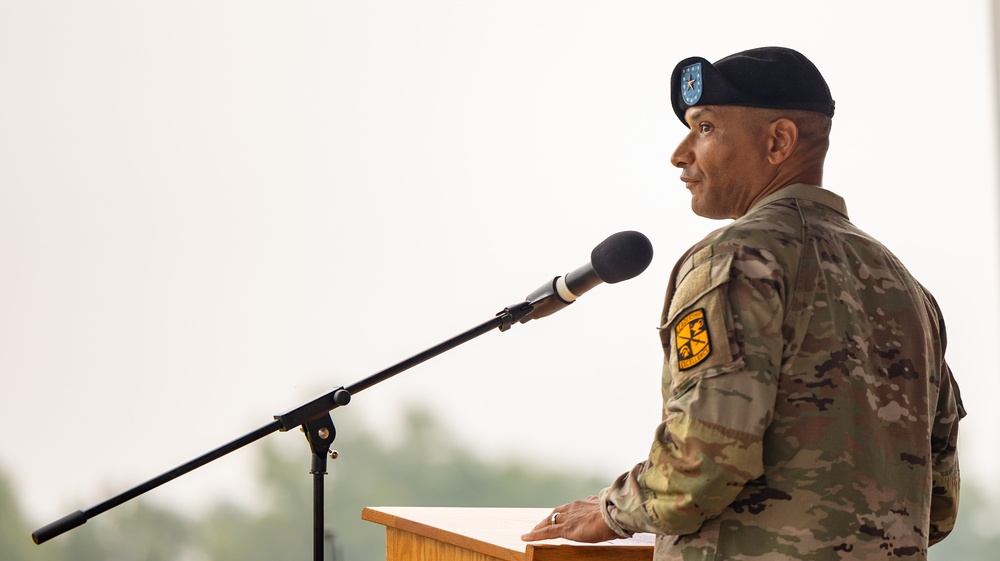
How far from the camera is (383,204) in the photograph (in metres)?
3.62

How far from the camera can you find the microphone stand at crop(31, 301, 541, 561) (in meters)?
1.44

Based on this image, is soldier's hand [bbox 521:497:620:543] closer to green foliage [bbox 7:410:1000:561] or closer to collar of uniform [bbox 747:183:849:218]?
collar of uniform [bbox 747:183:849:218]

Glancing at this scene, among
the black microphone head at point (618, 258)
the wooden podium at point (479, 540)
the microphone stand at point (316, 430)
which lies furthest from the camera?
the black microphone head at point (618, 258)

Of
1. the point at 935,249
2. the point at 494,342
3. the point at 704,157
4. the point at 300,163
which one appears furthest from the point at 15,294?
the point at 935,249

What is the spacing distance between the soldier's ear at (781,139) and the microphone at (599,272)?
0.25m

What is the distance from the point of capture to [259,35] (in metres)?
3.50

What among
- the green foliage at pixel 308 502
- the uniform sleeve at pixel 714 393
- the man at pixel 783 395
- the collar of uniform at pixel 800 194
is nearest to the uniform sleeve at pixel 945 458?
the man at pixel 783 395

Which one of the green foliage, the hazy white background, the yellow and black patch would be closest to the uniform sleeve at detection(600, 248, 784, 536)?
the yellow and black patch

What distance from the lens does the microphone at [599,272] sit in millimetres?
1550

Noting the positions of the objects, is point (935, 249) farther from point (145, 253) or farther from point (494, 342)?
point (145, 253)

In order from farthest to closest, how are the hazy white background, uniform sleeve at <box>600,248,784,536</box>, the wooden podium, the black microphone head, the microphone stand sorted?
the hazy white background < the black microphone head < the microphone stand < the wooden podium < uniform sleeve at <box>600,248,784,536</box>

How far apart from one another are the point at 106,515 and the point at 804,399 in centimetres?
264

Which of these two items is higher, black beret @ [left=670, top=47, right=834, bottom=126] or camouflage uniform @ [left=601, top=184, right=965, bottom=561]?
black beret @ [left=670, top=47, right=834, bottom=126]

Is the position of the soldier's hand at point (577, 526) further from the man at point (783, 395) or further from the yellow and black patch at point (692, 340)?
the yellow and black patch at point (692, 340)
